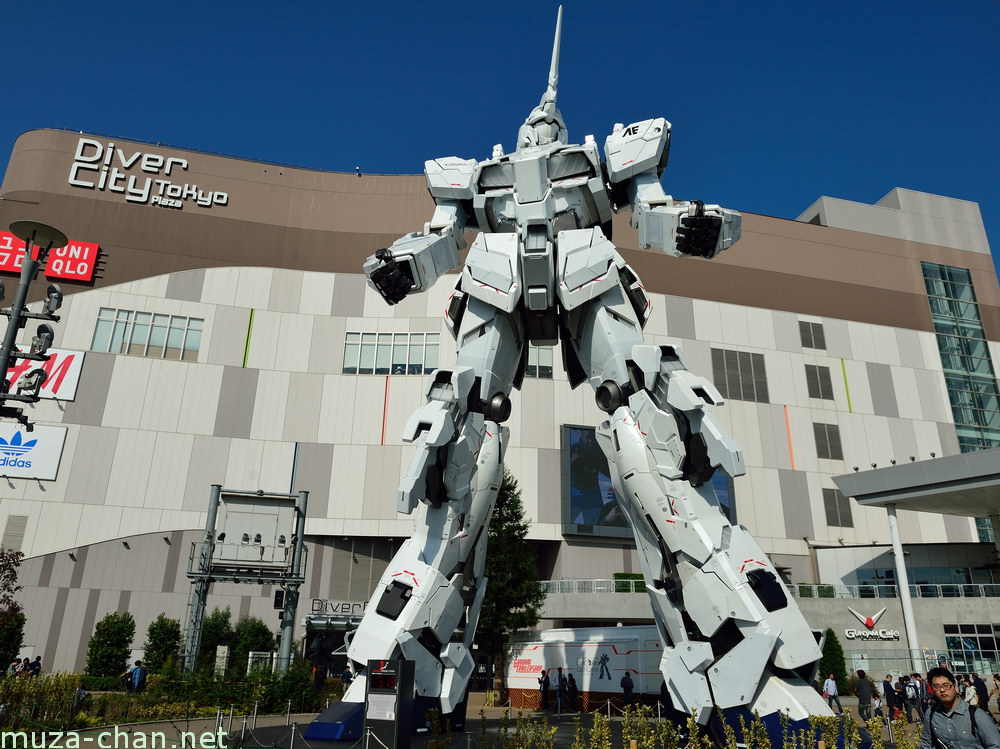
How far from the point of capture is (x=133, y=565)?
29984mm

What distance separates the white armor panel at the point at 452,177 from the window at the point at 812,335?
1384 inches

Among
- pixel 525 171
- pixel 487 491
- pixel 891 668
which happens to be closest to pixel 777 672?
pixel 487 491

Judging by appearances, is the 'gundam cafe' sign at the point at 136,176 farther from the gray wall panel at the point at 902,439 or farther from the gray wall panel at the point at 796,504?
the gray wall panel at the point at 902,439

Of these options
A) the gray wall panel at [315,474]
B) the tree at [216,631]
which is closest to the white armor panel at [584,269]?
the tree at [216,631]

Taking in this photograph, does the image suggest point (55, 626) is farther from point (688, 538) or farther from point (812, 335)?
point (812, 335)

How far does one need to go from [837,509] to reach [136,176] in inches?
1603

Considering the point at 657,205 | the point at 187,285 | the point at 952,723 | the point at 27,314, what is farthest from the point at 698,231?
the point at 187,285

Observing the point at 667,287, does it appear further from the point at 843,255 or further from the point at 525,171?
the point at 525,171

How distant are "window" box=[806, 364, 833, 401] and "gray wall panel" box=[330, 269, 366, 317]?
2523 centimetres

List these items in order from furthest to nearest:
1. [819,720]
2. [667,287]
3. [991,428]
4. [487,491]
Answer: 1. [991,428]
2. [667,287]
3. [487,491]
4. [819,720]

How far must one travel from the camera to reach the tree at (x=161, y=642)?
2586 cm

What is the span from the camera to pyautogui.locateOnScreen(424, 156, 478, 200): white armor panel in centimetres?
866

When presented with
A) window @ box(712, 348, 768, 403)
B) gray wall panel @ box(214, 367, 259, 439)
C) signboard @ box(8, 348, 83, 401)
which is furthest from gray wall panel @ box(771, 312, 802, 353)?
signboard @ box(8, 348, 83, 401)

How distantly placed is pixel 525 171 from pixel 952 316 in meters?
44.5
